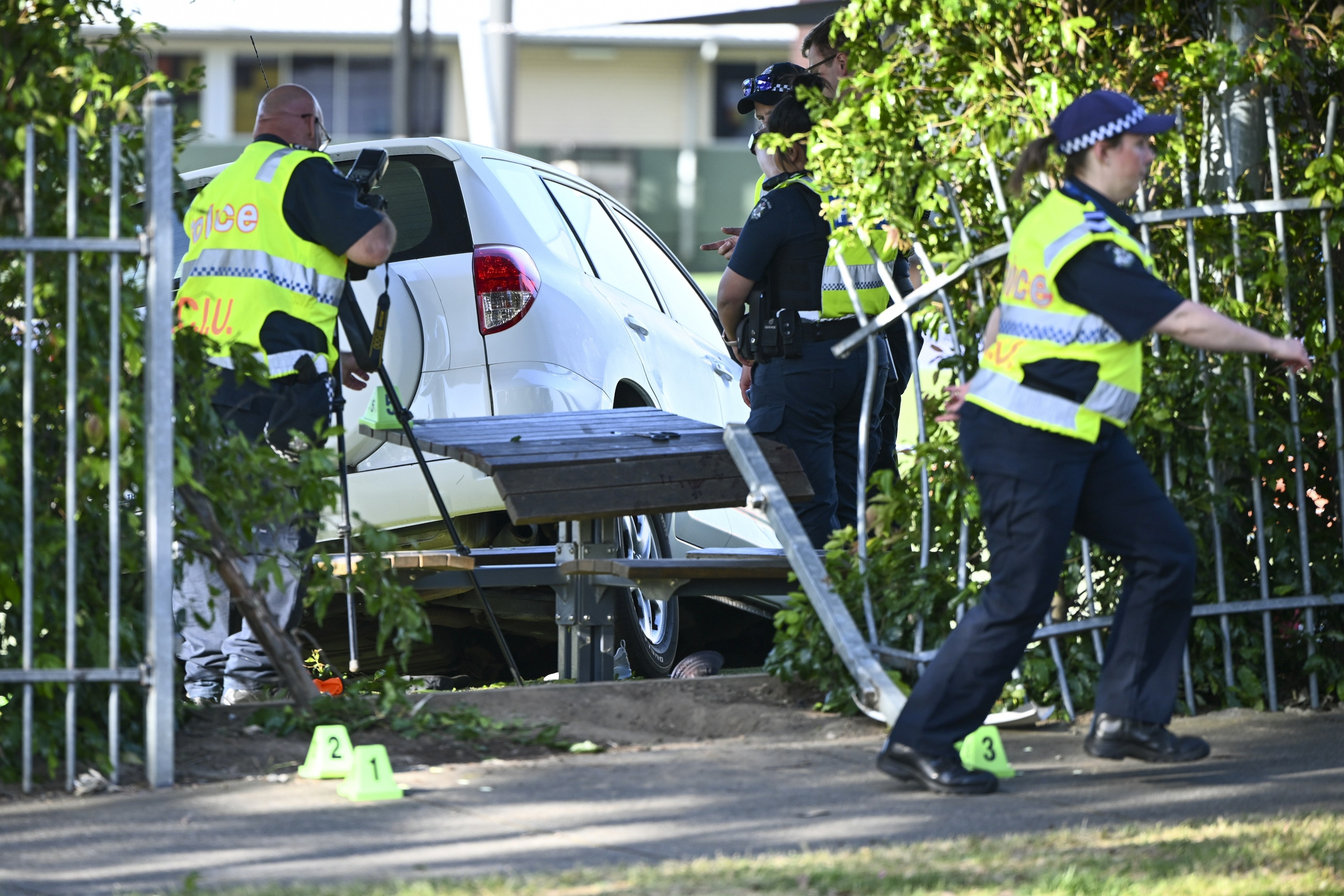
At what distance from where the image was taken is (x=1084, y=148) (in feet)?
14.9

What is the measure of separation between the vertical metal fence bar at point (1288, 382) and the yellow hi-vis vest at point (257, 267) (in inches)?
115

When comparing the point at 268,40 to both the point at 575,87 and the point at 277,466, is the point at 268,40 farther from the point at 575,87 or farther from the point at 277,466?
the point at 277,466

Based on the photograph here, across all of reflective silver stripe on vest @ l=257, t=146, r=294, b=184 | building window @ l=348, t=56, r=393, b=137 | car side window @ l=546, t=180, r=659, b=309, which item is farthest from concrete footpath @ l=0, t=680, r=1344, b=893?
building window @ l=348, t=56, r=393, b=137

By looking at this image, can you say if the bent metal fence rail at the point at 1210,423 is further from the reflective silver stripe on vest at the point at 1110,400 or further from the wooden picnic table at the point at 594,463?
the reflective silver stripe on vest at the point at 1110,400

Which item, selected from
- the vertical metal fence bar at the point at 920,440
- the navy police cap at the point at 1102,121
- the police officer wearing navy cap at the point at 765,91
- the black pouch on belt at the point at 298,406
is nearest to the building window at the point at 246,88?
the police officer wearing navy cap at the point at 765,91

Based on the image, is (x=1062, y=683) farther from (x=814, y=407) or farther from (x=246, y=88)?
(x=246, y=88)

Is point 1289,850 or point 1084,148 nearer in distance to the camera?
point 1289,850

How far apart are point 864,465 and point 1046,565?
1094 mm

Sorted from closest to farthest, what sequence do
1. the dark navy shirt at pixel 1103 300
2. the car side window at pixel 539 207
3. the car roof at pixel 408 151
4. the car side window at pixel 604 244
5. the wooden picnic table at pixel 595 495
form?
the dark navy shirt at pixel 1103 300 < the wooden picnic table at pixel 595 495 < the car roof at pixel 408 151 < the car side window at pixel 539 207 < the car side window at pixel 604 244

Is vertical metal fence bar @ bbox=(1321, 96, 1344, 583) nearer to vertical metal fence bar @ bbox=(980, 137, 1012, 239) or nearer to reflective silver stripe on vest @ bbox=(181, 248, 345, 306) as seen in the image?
vertical metal fence bar @ bbox=(980, 137, 1012, 239)

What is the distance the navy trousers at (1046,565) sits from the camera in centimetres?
448

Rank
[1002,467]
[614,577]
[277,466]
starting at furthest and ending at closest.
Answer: [614,577], [277,466], [1002,467]

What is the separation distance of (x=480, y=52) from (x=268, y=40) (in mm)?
19752

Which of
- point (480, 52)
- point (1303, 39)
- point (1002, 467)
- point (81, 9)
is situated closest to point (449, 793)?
point (1002, 467)
